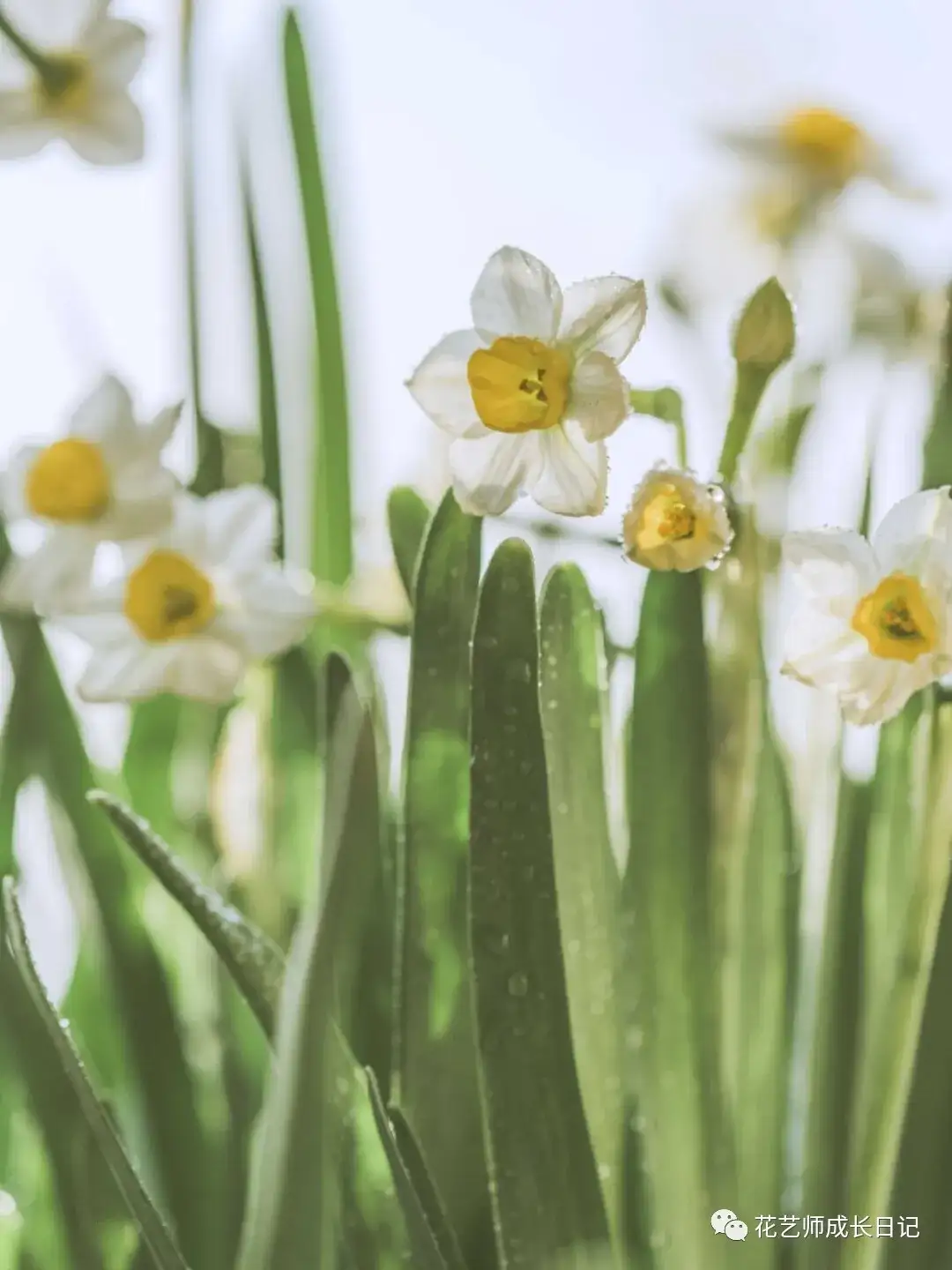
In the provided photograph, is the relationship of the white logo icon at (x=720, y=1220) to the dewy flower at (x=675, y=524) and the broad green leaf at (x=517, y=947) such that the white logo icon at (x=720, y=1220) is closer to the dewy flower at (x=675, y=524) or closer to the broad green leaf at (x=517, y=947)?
the broad green leaf at (x=517, y=947)

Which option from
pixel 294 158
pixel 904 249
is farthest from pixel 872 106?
pixel 294 158

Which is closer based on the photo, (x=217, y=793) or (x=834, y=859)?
(x=834, y=859)

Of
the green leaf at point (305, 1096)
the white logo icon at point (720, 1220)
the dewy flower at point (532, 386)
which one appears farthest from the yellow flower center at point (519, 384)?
the white logo icon at point (720, 1220)

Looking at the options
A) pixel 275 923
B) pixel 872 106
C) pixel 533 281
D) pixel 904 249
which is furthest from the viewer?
pixel 872 106

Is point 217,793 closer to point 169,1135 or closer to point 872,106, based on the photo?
point 169,1135

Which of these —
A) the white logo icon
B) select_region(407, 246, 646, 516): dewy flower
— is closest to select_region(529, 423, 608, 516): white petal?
select_region(407, 246, 646, 516): dewy flower

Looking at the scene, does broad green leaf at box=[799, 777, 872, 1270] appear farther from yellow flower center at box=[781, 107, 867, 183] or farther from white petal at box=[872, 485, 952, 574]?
yellow flower center at box=[781, 107, 867, 183]
